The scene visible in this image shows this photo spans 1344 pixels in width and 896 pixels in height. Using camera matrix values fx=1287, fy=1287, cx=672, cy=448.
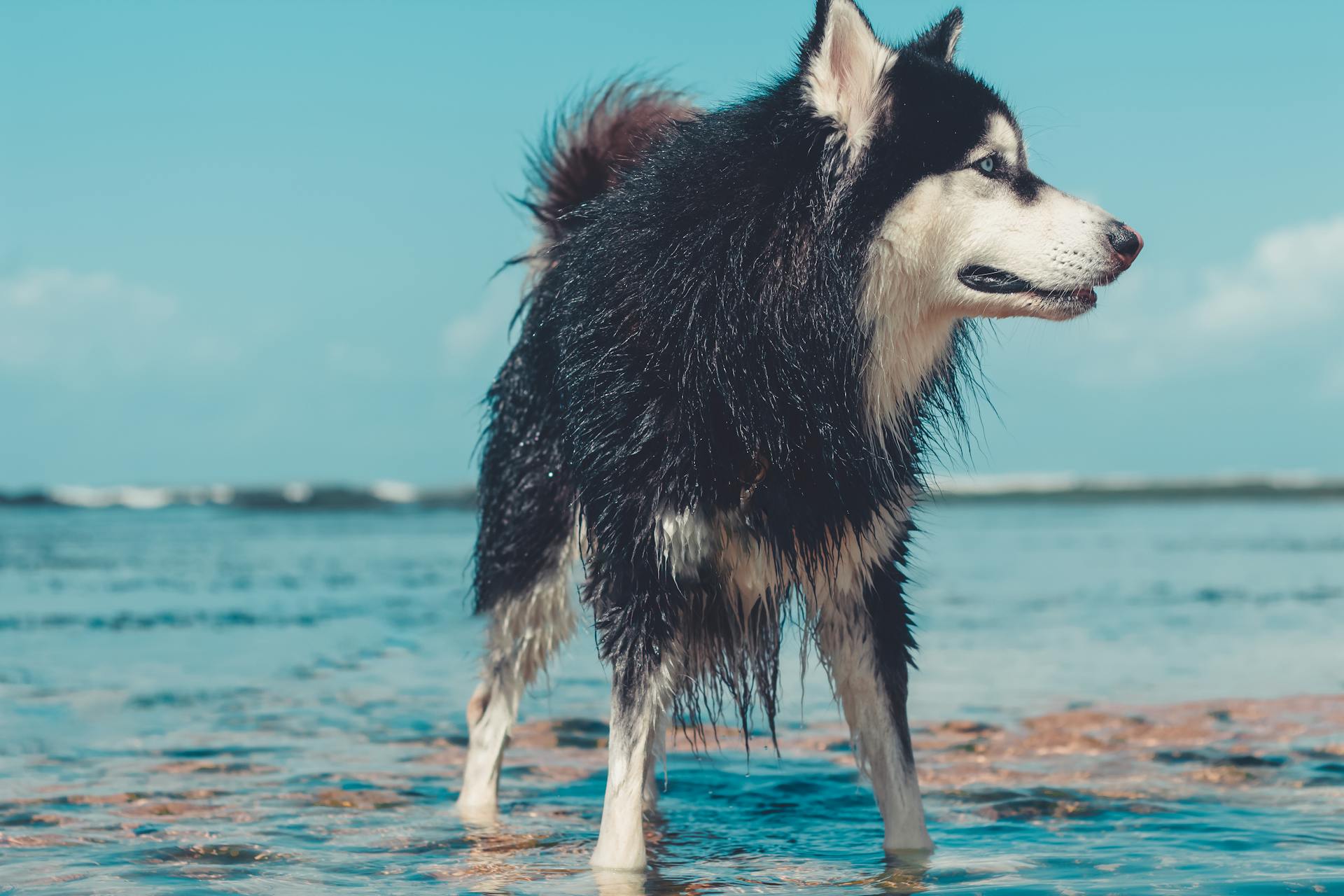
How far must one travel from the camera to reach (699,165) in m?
4.10

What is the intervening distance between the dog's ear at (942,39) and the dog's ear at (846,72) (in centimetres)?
44

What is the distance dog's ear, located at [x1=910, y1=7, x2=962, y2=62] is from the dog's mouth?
837 mm

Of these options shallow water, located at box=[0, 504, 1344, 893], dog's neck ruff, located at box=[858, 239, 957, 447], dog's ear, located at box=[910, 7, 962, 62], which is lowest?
shallow water, located at box=[0, 504, 1344, 893]

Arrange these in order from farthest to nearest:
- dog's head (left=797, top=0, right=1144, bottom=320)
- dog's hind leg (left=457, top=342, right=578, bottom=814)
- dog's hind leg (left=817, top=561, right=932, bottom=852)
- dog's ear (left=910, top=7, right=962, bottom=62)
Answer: dog's hind leg (left=457, top=342, right=578, bottom=814)
dog's hind leg (left=817, top=561, right=932, bottom=852)
dog's ear (left=910, top=7, right=962, bottom=62)
dog's head (left=797, top=0, right=1144, bottom=320)

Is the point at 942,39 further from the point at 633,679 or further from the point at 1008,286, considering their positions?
the point at 633,679

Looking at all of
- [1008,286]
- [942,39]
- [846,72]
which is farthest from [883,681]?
[942,39]

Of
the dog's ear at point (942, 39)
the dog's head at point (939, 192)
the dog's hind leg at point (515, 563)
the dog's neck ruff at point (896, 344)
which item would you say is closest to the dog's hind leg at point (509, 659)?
the dog's hind leg at point (515, 563)

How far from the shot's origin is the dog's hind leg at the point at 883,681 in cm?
448

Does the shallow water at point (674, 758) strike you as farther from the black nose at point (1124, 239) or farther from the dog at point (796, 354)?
the black nose at point (1124, 239)

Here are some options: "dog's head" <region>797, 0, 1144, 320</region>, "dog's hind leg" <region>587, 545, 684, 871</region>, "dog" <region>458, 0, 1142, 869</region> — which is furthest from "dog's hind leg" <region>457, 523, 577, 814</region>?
"dog's head" <region>797, 0, 1144, 320</region>

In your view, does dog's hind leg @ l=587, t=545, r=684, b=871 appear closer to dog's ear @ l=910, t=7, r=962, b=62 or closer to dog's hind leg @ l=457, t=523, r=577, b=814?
dog's hind leg @ l=457, t=523, r=577, b=814

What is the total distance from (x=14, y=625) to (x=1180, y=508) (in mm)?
28690

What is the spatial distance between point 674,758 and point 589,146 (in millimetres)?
3091

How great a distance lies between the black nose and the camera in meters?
3.91
